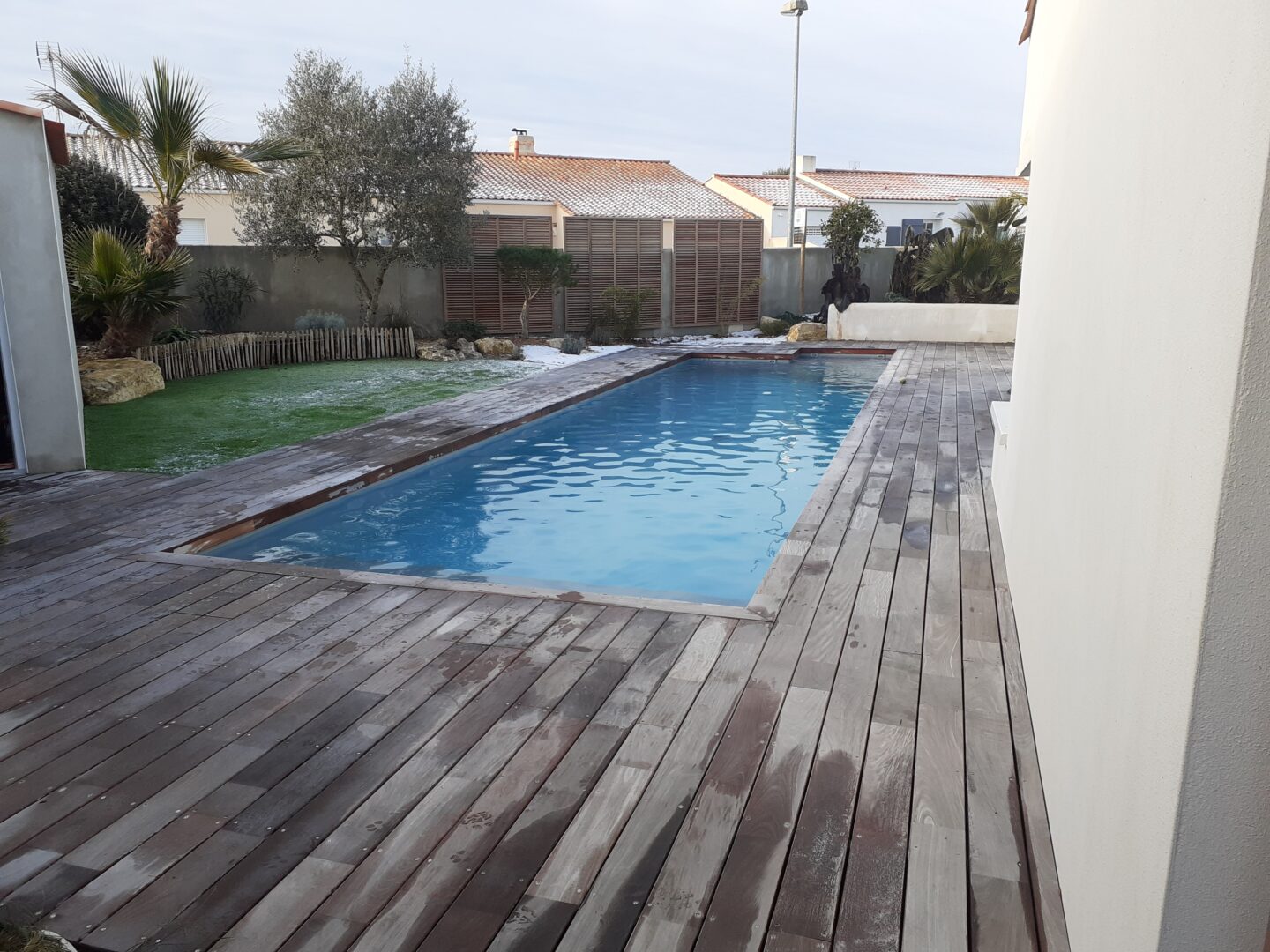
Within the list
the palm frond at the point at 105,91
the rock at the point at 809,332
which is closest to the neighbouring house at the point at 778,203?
the rock at the point at 809,332

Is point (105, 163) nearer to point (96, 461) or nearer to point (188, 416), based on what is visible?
point (188, 416)

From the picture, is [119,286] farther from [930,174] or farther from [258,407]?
[930,174]

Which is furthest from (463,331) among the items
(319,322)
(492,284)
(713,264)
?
(713,264)

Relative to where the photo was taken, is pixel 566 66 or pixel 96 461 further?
pixel 566 66

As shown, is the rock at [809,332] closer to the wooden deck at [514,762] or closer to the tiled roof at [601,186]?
the tiled roof at [601,186]

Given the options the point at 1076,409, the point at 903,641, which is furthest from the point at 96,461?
the point at 1076,409

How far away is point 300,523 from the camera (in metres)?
6.05

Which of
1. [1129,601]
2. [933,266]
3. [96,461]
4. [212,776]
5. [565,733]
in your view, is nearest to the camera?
[1129,601]

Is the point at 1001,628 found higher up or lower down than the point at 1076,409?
lower down

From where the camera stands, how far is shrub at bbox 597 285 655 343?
16.6 meters

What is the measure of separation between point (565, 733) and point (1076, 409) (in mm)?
1797

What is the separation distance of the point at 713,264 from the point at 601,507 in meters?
11.7

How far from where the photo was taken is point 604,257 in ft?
56.0

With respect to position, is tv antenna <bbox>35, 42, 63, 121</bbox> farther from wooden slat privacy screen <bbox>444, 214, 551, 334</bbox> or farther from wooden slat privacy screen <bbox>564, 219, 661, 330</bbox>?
wooden slat privacy screen <bbox>564, 219, 661, 330</bbox>
